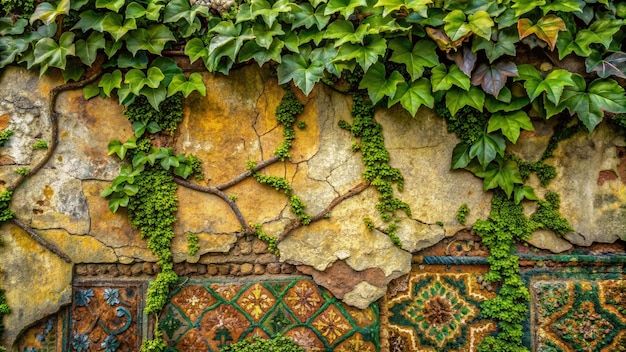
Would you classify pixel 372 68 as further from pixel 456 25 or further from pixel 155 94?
pixel 155 94

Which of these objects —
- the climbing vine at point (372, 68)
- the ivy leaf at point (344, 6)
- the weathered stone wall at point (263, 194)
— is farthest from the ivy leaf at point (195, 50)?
the ivy leaf at point (344, 6)

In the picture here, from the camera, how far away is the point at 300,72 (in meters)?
2.13

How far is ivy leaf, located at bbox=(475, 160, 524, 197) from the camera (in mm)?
2205

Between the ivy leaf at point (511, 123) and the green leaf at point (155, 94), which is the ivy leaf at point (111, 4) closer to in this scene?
the green leaf at point (155, 94)

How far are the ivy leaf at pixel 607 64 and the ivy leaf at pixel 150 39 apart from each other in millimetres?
1980

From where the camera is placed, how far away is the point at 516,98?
7.13ft

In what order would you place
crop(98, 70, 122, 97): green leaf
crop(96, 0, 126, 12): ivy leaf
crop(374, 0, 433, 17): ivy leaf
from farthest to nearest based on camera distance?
crop(98, 70, 122, 97): green leaf → crop(96, 0, 126, 12): ivy leaf → crop(374, 0, 433, 17): ivy leaf

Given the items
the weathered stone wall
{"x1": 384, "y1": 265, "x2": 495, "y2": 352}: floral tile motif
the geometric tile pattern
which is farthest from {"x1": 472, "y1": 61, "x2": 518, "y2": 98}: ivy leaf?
the geometric tile pattern

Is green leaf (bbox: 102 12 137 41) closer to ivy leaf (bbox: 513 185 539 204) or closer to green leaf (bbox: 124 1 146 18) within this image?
green leaf (bbox: 124 1 146 18)

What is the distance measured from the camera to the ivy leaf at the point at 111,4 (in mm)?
2096

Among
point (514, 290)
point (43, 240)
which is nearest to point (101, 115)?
point (43, 240)

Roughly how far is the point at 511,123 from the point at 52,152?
89.0 inches

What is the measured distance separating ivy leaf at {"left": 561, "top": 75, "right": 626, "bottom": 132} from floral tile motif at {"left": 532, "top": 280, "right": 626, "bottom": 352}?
80 cm

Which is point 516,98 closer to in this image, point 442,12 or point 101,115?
point 442,12
